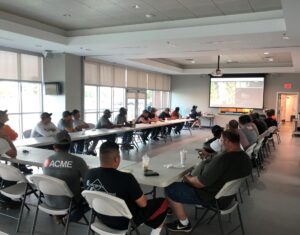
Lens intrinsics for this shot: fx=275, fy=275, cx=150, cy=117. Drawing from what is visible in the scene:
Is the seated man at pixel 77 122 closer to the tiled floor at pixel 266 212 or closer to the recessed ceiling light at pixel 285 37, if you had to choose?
the tiled floor at pixel 266 212

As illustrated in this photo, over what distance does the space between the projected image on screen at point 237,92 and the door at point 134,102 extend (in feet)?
12.9

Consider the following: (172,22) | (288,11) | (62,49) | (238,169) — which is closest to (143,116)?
(62,49)

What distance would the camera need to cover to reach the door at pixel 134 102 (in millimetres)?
11977

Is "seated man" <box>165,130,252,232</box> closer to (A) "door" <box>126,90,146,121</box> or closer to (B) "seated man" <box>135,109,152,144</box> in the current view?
(B) "seated man" <box>135,109,152,144</box>

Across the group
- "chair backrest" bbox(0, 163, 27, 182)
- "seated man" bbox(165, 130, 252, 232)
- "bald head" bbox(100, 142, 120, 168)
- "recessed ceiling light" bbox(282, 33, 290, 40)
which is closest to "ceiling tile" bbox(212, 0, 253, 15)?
"recessed ceiling light" bbox(282, 33, 290, 40)

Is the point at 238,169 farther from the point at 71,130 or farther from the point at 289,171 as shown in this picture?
the point at 71,130

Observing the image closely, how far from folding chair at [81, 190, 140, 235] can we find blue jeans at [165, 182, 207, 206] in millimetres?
731

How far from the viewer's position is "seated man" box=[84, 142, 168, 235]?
7.01 feet

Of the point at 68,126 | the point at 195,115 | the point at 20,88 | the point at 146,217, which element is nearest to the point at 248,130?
the point at 146,217

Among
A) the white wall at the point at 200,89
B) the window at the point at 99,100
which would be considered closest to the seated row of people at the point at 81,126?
the window at the point at 99,100

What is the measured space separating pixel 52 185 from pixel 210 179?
1.48 m

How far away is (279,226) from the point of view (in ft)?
10.7

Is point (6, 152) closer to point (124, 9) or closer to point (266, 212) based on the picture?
point (124, 9)

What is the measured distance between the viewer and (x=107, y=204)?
210cm
